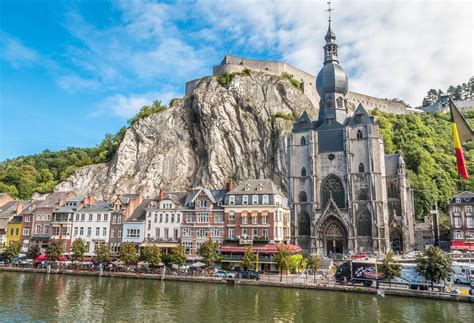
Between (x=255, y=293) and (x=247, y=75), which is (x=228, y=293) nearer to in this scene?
(x=255, y=293)

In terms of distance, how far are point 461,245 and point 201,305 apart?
4454 centimetres

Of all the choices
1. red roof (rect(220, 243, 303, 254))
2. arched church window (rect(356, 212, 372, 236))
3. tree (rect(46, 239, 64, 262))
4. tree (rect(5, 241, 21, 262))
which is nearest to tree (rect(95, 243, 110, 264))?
tree (rect(46, 239, 64, 262))

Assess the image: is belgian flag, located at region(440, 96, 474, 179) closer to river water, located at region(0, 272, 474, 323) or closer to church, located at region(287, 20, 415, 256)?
river water, located at region(0, 272, 474, 323)

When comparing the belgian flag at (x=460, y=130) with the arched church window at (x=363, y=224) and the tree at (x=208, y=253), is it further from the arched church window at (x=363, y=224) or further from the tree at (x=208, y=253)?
the arched church window at (x=363, y=224)

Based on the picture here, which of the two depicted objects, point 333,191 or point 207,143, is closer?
point 333,191

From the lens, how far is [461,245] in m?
54.8

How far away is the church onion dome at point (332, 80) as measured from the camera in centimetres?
5972

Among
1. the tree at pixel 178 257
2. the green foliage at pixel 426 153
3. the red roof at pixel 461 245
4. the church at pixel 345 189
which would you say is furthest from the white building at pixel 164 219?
the green foliage at pixel 426 153

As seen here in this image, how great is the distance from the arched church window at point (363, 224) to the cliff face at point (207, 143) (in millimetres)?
17878

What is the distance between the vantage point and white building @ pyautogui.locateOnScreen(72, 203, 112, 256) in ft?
162

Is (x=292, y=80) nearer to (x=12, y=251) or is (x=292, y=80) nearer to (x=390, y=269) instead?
(x=390, y=269)

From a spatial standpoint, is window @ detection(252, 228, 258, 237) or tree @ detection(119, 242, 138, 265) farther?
window @ detection(252, 228, 258, 237)

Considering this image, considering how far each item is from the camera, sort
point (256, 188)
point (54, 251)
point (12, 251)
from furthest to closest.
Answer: point (12, 251) → point (256, 188) → point (54, 251)

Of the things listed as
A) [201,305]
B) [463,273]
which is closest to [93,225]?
[201,305]
